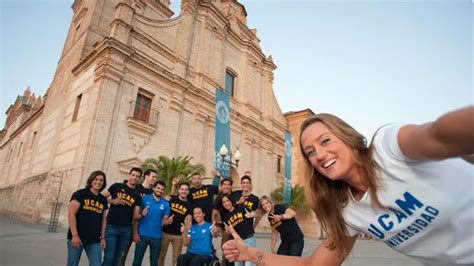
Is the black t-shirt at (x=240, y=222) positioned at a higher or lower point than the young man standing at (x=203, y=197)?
lower

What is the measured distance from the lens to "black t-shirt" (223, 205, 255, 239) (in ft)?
16.4

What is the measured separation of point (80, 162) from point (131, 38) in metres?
7.00

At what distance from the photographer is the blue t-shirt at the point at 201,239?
4.83m

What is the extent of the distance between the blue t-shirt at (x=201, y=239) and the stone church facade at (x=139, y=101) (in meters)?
8.24

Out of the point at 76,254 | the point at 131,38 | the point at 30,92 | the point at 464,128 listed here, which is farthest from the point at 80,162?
the point at 30,92

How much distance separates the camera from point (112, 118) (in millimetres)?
12602

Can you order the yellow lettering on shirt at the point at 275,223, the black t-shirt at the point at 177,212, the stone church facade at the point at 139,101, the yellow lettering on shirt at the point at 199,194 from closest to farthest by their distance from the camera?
the yellow lettering on shirt at the point at 275,223
the black t-shirt at the point at 177,212
the yellow lettering on shirt at the point at 199,194
the stone church facade at the point at 139,101

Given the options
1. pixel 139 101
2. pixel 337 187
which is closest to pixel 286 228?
pixel 337 187

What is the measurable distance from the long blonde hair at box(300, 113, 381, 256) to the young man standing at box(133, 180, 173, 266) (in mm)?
4225

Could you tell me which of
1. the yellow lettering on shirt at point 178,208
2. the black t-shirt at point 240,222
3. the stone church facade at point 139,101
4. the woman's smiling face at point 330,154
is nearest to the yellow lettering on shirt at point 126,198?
the yellow lettering on shirt at point 178,208

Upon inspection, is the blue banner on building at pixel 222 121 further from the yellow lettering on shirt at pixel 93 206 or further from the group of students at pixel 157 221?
the yellow lettering on shirt at pixel 93 206

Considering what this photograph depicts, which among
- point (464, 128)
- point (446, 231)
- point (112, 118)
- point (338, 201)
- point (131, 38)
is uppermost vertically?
point (131, 38)

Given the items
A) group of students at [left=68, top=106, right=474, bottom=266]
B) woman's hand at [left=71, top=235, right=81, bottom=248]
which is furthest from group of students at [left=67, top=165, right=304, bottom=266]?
group of students at [left=68, top=106, right=474, bottom=266]

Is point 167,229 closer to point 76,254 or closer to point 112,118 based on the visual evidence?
point 76,254
